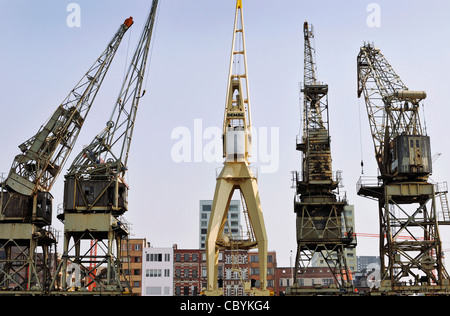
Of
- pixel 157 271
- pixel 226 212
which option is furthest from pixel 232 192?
pixel 157 271

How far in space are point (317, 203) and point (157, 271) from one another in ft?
173

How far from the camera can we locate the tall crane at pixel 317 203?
75.8 metres

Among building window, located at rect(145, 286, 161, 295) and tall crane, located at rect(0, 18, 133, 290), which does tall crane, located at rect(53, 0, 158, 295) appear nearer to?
tall crane, located at rect(0, 18, 133, 290)

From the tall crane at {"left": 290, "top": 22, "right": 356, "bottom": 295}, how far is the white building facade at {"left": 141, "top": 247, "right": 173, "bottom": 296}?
4686 centimetres

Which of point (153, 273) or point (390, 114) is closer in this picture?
point (390, 114)

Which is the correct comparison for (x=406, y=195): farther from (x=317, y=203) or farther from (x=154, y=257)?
(x=154, y=257)

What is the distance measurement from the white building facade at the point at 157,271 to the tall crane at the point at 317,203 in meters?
46.9

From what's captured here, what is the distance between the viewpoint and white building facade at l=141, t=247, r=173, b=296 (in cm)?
12031

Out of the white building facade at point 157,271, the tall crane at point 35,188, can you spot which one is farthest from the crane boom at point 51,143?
the white building facade at point 157,271

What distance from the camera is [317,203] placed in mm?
77125

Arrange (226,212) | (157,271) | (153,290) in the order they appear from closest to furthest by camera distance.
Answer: (226,212), (153,290), (157,271)

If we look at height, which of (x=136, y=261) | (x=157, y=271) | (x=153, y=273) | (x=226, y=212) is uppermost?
(x=226, y=212)
